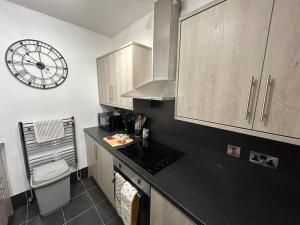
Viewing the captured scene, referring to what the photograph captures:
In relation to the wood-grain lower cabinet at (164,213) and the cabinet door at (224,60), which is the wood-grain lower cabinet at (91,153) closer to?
the wood-grain lower cabinet at (164,213)

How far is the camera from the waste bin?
1.43 m

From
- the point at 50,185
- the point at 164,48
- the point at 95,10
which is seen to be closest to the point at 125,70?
the point at 164,48

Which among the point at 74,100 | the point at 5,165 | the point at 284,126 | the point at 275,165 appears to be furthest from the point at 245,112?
the point at 5,165

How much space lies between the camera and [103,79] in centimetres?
197

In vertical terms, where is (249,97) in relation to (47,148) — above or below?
above

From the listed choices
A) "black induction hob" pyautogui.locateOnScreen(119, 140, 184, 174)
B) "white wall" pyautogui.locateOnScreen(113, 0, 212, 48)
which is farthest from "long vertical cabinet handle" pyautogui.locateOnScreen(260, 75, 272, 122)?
"white wall" pyautogui.locateOnScreen(113, 0, 212, 48)

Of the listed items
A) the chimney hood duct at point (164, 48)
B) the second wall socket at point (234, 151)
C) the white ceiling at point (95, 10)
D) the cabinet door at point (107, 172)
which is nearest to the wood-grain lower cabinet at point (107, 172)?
the cabinet door at point (107, 172)

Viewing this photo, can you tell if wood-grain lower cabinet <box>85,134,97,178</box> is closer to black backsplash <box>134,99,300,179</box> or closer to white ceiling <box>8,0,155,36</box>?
black backsplash <box>134,99,300,179</box>

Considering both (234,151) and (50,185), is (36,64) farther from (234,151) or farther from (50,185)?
(234,151)

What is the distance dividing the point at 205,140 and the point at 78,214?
5.67ft

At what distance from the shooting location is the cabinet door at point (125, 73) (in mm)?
1466

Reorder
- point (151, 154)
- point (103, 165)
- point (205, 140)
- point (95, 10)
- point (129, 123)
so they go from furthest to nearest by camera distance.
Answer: point (129, 123) → point (103, 165) → point (95, 10) → point (151, 154) → point (205, 140)

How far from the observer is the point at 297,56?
535 millimetres

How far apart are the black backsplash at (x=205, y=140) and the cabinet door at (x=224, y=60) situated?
34 cm
